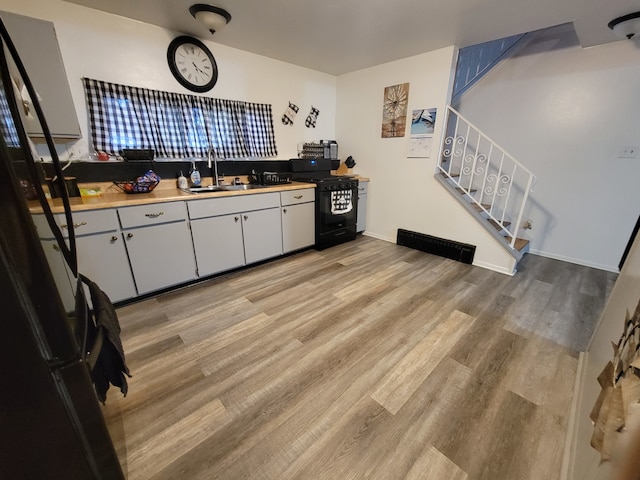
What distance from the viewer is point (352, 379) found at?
149 cm

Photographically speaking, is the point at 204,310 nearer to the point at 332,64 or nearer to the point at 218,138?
the point at 218,138

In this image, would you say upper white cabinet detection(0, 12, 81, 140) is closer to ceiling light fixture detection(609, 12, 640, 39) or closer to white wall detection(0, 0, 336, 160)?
white wall detection(0, 0, 336, 160)

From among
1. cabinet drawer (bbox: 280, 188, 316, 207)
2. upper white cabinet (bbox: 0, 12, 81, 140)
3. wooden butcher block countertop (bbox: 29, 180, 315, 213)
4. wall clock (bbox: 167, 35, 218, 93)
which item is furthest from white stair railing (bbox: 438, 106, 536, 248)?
upper white cabinet (bbox: 0, 12, 81, 140)

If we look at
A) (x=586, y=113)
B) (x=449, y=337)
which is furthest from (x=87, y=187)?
(x=586, y=113)

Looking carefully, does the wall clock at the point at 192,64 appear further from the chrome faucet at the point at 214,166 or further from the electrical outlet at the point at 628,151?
the electrical outlet at the point at 628,151

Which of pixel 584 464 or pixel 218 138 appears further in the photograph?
pixel 218 138

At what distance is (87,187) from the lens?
222 cm

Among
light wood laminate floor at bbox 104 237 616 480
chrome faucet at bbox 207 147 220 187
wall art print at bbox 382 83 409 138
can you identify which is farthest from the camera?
wall art print at bbox 382 83 409 138

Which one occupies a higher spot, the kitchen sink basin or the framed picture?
the framed picture

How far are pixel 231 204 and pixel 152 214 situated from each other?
0.67m

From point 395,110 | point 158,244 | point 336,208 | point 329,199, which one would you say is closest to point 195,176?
point 158,244

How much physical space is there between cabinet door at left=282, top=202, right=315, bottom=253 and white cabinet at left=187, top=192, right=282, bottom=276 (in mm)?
94

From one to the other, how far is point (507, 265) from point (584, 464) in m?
2.26

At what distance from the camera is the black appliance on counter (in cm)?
326
